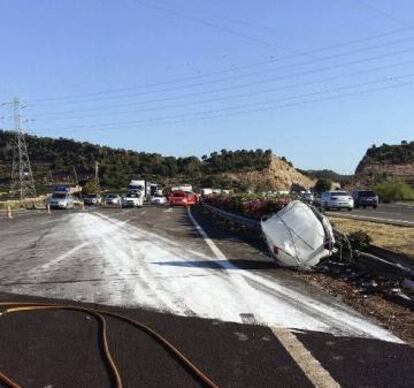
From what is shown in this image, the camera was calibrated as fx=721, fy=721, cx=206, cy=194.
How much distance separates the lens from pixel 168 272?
13.3m

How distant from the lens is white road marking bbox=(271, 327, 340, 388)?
6.00 m

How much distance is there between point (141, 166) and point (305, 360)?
495 feet

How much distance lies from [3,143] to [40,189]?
27.6 m

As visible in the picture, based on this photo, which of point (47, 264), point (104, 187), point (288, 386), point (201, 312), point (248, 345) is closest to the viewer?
point (288, 386)

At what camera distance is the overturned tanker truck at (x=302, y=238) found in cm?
1353

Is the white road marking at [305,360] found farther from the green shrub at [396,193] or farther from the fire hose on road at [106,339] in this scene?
the green shrub at [396,193]

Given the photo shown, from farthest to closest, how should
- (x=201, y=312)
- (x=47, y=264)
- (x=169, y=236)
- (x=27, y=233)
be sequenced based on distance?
1. (x=27, y=233)
2. (x=169, y=236)
3. (x=47, y=264)
4. (x=201, y=312)

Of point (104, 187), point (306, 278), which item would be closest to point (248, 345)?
point (306, 278)

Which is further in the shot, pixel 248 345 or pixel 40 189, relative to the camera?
pixel 40 189

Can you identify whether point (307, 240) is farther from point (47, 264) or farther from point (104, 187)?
point (104, 187)

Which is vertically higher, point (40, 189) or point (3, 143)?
point (3, 143)

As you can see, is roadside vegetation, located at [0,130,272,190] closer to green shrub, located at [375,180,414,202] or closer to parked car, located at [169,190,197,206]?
green shrub, located at [375,180,414,202]

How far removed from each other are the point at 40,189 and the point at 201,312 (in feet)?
369

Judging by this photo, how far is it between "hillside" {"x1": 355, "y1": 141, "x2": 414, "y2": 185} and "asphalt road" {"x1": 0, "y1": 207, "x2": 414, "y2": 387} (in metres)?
112
